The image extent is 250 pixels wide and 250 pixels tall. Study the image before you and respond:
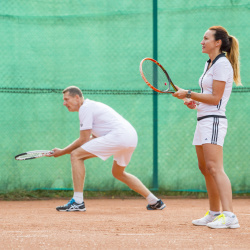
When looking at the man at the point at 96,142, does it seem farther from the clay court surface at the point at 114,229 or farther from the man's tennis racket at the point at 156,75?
the man's tennis racket at the point at 156,75

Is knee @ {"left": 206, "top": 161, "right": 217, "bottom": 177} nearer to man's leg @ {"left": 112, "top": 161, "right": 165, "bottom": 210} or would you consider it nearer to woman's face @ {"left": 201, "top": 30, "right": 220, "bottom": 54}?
woman's face @ {"left": 201, "top": 30, "right": 220, "bottom": 54}

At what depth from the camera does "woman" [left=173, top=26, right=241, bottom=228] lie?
175 inches

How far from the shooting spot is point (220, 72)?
14.6ft

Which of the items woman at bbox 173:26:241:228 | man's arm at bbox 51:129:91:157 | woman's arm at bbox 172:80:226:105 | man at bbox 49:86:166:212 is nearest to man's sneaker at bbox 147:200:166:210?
man at bbox 49:86:166:212

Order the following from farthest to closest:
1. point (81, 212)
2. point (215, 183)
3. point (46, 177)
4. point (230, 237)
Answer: point (46, 177), point (81, 212), point (215, 183), point (230, 237)

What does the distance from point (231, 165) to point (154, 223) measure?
2.95 metres

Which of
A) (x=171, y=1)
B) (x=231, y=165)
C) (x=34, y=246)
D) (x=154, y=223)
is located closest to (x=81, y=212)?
(x=154, y=223)

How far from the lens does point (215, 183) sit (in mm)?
4695

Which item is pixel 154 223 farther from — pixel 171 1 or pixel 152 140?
pixel 171 1

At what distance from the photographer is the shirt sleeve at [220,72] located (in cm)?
444

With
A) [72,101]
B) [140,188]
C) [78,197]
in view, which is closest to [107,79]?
[72,101]

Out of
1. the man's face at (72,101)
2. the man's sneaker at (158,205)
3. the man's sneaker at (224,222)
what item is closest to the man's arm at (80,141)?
the man's face at (72,101)

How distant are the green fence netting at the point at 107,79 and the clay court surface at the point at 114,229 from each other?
36.6 inches

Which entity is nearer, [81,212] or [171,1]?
[81,212]
